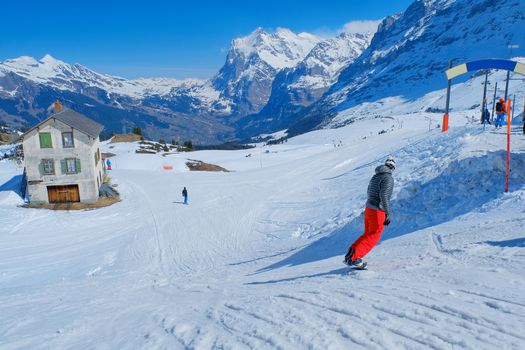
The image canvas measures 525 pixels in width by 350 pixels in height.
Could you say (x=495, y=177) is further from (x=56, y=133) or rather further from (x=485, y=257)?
(x=56, y=133)

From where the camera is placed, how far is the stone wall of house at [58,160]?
35.7 meters

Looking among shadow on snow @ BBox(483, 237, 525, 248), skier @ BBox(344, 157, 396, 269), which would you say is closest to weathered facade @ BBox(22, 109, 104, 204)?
skier @ BBox(344, 157, 396, 269)

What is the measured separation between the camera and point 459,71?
78.2 feet

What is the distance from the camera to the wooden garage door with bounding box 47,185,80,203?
36.5 meters

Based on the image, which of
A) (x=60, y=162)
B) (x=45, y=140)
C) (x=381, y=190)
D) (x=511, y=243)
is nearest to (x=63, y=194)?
(x=60, y=162)

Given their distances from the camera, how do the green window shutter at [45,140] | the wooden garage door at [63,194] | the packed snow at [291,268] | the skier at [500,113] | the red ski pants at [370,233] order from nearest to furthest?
the packed snow at [291,268]
the red ski pants at [370,233]
the skier at [500,113]
the green window shutter at [45,140]
the wooden garage door at [63,194]

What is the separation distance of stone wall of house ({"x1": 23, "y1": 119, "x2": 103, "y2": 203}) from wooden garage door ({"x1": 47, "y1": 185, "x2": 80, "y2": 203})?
0.36 metres

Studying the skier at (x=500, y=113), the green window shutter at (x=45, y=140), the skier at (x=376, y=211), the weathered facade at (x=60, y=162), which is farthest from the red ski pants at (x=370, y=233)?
the green window shutter at (x=45, y=140)

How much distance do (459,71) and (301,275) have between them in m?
20.2

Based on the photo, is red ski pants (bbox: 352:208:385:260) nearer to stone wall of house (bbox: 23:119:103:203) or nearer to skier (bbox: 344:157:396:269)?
skier (bbox: 344:157:396:269)

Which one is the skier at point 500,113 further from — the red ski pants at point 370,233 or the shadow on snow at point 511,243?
the red ski pants at point 370,233

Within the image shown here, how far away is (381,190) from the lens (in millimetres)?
8859

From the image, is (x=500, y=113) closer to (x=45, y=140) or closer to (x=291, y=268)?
(x=291, y=268)

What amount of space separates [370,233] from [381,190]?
1.14m
